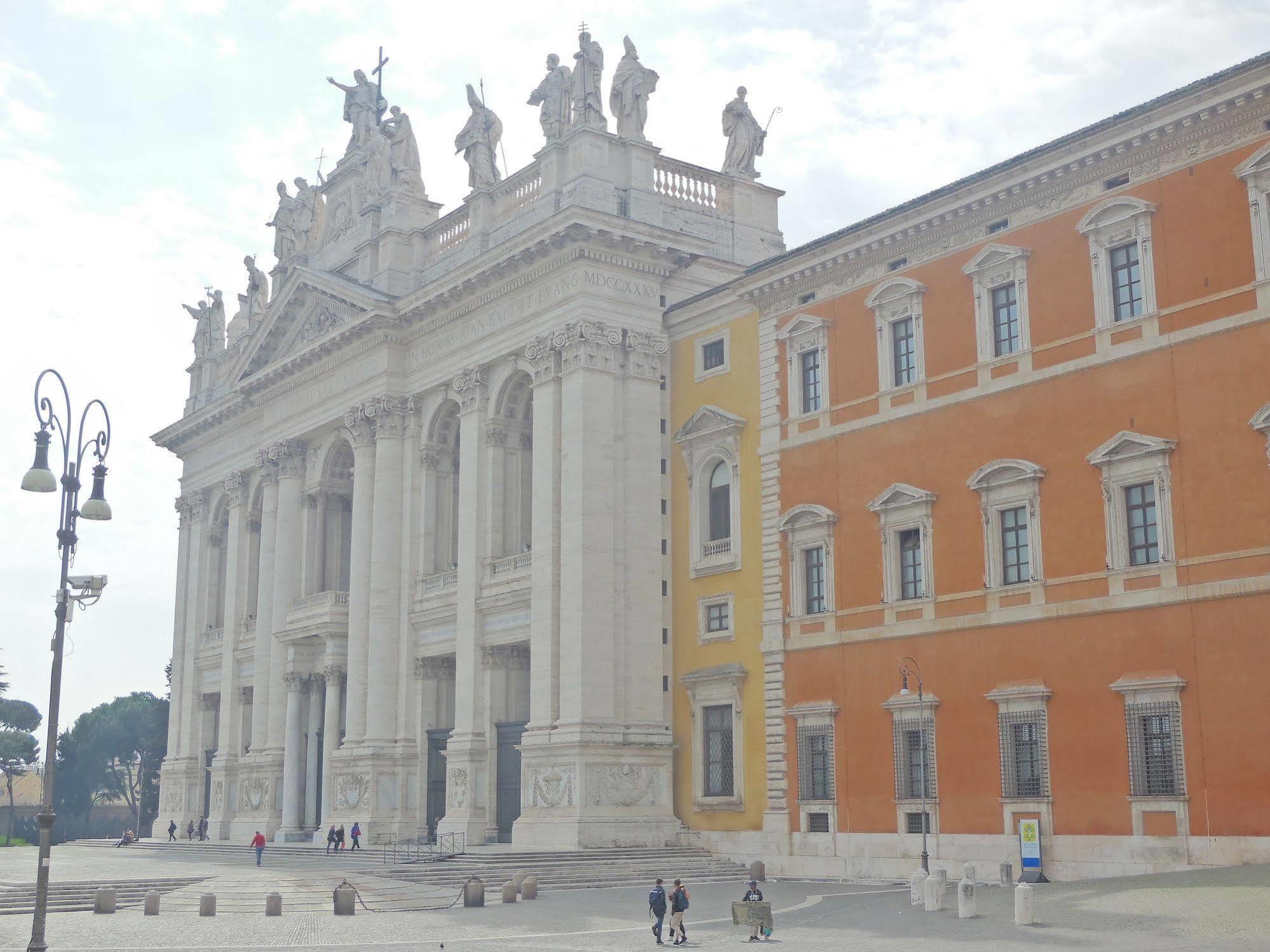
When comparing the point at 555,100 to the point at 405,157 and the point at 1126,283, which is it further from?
the point at 1126,283

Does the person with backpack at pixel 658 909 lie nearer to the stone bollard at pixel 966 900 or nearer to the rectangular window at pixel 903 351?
the stone bollard at pixel 966 900

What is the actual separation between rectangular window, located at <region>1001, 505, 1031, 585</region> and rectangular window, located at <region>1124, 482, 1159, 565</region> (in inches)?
89.8

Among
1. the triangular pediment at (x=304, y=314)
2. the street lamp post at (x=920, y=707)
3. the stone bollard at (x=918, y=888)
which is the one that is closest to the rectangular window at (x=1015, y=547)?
the street lamp post at (x=920, y=707)

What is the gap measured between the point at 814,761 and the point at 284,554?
2337 cm

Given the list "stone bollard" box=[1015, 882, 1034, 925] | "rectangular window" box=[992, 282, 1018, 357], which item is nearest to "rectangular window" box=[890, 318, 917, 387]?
"rectangular window" box=[992, 282, 1018, 357]

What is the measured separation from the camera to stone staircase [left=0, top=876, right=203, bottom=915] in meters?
30.1

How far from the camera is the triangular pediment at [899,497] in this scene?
3216 centimetres

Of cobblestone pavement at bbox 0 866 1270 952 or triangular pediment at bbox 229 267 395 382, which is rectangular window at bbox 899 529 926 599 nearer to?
cobblestone pavement at bbox 0 866 1270 952

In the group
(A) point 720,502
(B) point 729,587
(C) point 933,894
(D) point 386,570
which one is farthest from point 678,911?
(D) point 386,570

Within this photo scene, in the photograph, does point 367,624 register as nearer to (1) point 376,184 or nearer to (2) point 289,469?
(2) point 289,469

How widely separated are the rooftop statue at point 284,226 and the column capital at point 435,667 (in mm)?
18465

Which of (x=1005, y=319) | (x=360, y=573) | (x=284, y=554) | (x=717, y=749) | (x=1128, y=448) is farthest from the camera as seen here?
(x=284, y=554)

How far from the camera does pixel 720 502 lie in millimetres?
38156

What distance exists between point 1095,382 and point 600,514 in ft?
43.4
